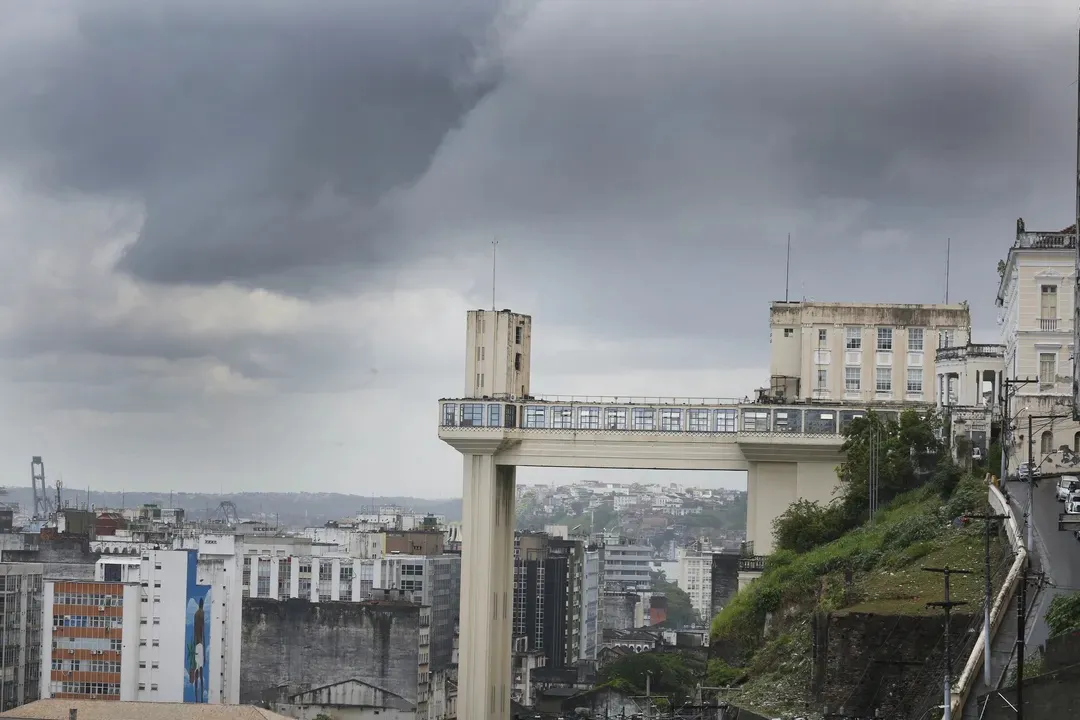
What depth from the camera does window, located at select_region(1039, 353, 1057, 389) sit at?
66812 mm

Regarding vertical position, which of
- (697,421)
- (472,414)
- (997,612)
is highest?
(472,414)

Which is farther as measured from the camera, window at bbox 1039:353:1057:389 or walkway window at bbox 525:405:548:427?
walkway window at bbox 525:405:548:427

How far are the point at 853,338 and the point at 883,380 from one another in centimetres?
271

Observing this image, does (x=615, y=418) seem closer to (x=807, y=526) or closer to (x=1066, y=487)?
(x=807, y=526)

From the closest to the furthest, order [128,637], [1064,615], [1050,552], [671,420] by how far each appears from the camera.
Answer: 1. [1064,615]
2. [1050,552]
3. [671,420]
4. [128,637]

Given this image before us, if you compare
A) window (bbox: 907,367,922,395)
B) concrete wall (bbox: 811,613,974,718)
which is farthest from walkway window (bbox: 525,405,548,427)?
concrete wall (bbox: 811,613,974,718)

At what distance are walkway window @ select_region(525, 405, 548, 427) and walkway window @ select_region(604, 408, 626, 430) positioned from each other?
3.10 metres

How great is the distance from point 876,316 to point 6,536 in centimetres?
10719

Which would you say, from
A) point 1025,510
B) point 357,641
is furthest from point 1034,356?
point 357,641

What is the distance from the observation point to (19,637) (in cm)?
12731

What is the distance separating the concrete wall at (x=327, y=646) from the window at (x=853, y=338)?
5418 cm

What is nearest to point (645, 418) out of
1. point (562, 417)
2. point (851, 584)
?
point (562, 417)

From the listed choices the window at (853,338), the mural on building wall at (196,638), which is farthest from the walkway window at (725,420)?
the mural on building wall at (196,638)

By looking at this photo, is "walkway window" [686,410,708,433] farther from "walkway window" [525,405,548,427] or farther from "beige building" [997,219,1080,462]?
"beige building" [997,219,1080,462]
